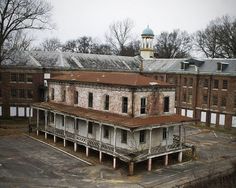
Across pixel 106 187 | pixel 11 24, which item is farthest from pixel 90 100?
pixel 11 24

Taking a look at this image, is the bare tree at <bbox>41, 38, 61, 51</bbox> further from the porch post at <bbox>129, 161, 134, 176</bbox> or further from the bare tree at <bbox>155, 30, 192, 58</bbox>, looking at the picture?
the porch post at <bbox>129, 161, 134, 176</bbox>

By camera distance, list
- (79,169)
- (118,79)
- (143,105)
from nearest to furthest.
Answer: (79,169) < (143,105) < (118,79)

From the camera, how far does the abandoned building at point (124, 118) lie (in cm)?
3029

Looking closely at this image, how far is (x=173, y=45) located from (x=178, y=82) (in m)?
38.5

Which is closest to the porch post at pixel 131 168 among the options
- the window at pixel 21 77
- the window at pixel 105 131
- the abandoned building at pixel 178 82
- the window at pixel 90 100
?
the window at pixel 105 131

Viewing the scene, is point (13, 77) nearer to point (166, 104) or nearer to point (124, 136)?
point (124, 136)

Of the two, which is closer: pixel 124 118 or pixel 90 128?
pixel 124 118

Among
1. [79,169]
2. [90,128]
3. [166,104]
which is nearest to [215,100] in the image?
[166,104]

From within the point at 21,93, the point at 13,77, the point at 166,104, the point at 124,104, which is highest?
the point at 13,77

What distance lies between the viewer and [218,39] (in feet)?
240

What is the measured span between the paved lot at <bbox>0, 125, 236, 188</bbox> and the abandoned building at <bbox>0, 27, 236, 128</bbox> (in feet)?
44.2

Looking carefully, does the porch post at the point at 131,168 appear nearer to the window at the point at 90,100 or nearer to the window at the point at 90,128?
the window at the point at 90,128

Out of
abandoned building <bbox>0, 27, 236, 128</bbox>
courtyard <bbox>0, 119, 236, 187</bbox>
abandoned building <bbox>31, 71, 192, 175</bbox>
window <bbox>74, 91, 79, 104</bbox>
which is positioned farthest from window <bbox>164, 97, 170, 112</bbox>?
abandoned building <bbox>0, 27, 236, 128</bbox>

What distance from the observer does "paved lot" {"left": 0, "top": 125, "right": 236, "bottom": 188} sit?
26172 millimetres
